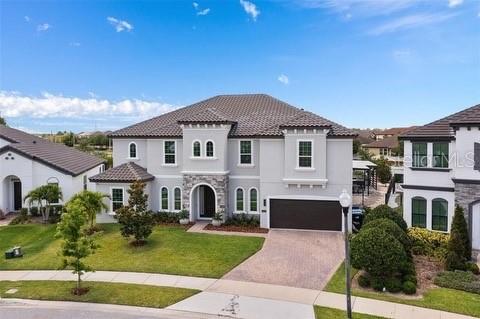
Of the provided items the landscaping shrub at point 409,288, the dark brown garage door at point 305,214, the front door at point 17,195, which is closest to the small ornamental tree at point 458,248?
the landscaping shrub at point 409,288

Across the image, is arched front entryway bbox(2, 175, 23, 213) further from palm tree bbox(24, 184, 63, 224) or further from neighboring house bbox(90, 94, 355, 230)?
neighboring house bbox(90, 94, 355, 230)

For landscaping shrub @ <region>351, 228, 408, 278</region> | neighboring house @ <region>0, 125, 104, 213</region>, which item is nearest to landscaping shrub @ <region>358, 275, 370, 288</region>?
landscaping shrub @ <region>351, 228, 408, 278</region>

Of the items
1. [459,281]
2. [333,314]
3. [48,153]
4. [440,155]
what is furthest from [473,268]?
[48,153]

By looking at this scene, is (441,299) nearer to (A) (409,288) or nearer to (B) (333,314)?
(A) (409,288)

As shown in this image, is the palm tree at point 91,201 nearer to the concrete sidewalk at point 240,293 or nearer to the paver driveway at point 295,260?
the concrete sidewalk at point 240,293

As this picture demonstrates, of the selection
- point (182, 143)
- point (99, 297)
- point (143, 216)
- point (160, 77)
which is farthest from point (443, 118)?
point (160, 77)

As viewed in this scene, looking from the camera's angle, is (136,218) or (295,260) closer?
(295,260)
